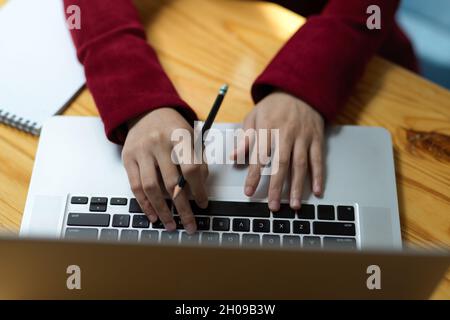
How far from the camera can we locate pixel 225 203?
1.77 feet

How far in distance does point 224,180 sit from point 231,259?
0.86 ft

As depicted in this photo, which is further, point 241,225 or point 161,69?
point 161,69

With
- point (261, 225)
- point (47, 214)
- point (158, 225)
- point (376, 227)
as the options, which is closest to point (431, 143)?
point (376, 227)

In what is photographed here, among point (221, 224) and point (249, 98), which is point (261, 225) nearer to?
point (221, 224)

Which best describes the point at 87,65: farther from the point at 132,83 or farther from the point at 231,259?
the point at 231,259

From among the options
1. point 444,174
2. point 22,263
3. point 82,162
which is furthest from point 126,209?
point 444,174

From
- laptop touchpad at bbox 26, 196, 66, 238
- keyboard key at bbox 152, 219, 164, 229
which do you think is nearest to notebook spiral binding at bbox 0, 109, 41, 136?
laptop touchpad at bbox 26, 196, 66, 238

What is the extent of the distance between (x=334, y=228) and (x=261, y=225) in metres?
0.08

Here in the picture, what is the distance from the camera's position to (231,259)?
0.99ft

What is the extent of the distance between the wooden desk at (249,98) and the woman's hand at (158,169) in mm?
80

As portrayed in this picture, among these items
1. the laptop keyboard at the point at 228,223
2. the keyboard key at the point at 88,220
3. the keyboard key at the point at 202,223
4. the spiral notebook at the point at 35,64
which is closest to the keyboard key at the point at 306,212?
the laptop keyboard at the point at 228,223

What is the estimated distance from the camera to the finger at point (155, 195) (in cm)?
52

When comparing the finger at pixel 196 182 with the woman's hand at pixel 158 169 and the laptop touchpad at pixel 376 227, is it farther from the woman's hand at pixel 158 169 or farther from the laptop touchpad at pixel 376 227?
the laptop touchpad at pixel 376 227
